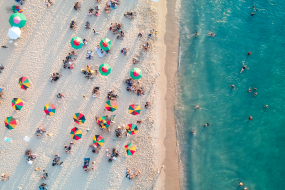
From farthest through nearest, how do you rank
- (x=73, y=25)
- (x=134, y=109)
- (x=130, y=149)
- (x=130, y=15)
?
(x=130, y=15)
(x=73, y=25)
(x=130, y=149)
(x=134, y=109)

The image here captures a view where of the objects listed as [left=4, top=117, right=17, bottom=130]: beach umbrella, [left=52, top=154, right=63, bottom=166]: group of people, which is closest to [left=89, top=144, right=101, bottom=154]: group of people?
[left=52, top=154, right=63, bottom=166]: group of people

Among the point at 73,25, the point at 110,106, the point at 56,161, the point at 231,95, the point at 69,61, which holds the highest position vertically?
the point at 73,25

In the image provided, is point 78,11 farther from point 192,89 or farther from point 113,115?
point 192,89

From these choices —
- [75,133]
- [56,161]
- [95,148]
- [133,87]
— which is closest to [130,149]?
[95,148]

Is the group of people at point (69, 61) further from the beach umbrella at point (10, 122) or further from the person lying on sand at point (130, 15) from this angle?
the beach umbrella at point (10, 122)

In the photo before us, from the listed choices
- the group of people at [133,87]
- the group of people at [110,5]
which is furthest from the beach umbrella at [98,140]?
the group of people at [110,5]

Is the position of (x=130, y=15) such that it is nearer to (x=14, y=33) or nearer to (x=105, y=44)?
(x=105, y=44)
